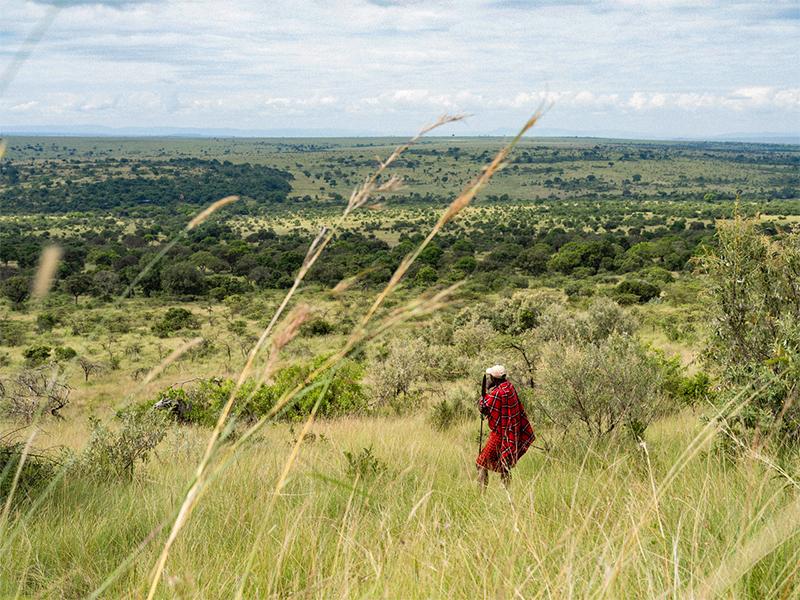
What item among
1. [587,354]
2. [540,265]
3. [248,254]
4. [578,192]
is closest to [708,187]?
[578,192]

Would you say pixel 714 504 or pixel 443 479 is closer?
pixel 714 504

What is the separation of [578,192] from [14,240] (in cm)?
9884

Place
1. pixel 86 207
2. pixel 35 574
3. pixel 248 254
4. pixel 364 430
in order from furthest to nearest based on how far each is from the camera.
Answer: pixel 86 207
pixel 248 254
pixel 364 430
pixel 35 574

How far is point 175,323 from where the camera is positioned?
30922 mm

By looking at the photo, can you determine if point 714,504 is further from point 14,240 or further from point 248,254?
point 14,240

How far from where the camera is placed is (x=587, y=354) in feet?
18.1

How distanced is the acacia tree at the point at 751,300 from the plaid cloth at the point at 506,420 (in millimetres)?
1527

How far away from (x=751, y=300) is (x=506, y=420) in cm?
211

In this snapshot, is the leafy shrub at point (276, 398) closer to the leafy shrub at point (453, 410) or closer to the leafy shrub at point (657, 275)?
the leafy shrub at point (453, 410)

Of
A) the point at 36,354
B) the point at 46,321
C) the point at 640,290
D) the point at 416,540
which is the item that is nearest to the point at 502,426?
the point at 416,540

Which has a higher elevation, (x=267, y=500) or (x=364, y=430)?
(x=267, y=500)

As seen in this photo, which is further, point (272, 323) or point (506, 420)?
point (506, 420)

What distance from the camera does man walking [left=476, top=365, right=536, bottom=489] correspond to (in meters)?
4.32

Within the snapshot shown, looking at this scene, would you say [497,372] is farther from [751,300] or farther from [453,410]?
[453,410]
